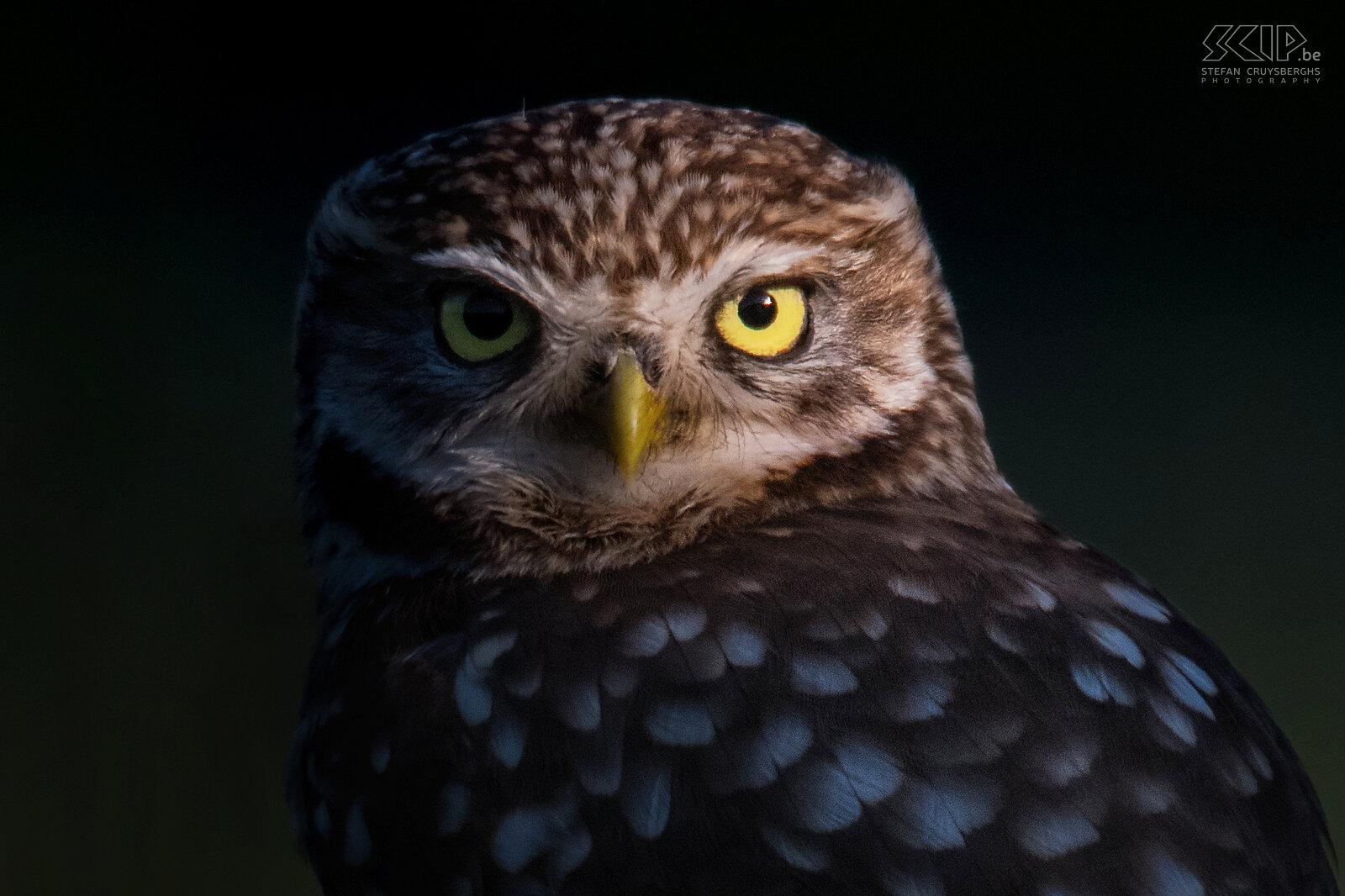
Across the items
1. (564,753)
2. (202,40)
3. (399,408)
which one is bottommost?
(564,753)

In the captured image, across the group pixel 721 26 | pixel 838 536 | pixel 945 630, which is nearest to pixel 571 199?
pixel 838 536

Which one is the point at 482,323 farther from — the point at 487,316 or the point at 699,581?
the point at 699,581

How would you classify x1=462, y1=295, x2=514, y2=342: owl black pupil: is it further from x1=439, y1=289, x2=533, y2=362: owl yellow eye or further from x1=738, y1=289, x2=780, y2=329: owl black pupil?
x1=738, y1=289, x2=780, y2=329: owl black pupil

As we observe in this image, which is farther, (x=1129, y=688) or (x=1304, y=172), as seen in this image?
(x=1304, y=172)

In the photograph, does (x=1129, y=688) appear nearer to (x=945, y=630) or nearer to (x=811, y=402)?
(x=945, y=630)

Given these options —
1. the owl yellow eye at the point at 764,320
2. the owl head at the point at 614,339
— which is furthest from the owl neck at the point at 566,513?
the owl yellow eye at the point at 764,320

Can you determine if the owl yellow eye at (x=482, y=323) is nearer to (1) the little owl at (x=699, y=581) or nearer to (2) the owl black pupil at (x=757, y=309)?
(1) the little owl at (x=699, y=581)

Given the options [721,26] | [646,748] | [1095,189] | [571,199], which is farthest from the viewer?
[1095,189]

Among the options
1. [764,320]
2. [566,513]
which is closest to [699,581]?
[566,513]
